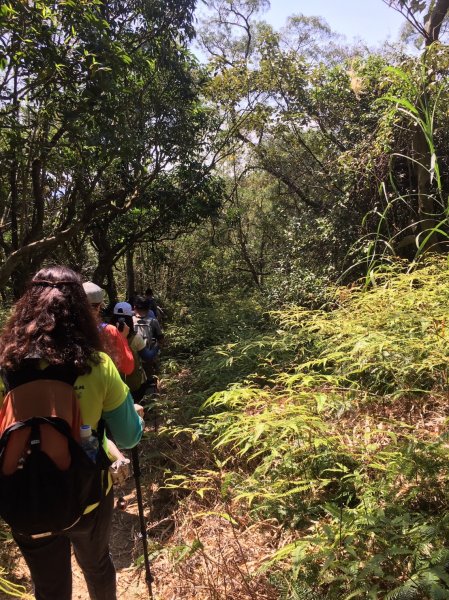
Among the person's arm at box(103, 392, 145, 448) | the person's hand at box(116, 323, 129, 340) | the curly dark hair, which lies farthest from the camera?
the person's hand at box(116, 323, 129, 340)

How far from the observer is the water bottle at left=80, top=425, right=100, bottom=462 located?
1833mm

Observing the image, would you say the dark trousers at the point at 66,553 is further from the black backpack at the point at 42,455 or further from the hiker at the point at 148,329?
the hiker at the point at 148,329

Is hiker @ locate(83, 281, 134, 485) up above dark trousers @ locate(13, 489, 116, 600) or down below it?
above

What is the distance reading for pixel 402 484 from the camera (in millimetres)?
2510

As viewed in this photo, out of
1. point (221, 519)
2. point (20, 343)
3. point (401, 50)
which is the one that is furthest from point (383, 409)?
point (401, 50)

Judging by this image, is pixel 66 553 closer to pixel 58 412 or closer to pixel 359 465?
pixel 58 412

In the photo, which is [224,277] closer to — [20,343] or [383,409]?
[383,409]

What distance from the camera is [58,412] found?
1.73m

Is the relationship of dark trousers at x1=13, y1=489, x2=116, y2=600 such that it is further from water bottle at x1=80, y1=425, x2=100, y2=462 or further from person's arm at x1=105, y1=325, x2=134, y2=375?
person's arm at x1=105, y1=325, x2=134, y2=375

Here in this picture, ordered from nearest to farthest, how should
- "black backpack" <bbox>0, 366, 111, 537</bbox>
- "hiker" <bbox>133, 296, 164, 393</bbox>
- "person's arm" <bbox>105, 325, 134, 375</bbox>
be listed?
1. "black backpack" <bbox>0, 366, 111, 537</bbox>
2. "person's arm" <bbox>105, 325, 134, 375</bbox>
3. "hiker" <bbox>133, 296, 164, 393</bbox>

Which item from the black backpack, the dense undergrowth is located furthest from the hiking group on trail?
the dense undergrowth

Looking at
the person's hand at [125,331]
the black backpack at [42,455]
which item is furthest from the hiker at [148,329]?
the black backpack at [42,455]

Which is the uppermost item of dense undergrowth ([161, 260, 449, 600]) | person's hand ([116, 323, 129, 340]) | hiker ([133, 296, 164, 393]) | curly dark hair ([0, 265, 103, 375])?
curly dark hair ([0, 265, 103, 375])

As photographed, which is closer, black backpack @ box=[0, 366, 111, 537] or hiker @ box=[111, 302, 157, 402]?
black backpack @ box=[0, 366, 111, 537]
